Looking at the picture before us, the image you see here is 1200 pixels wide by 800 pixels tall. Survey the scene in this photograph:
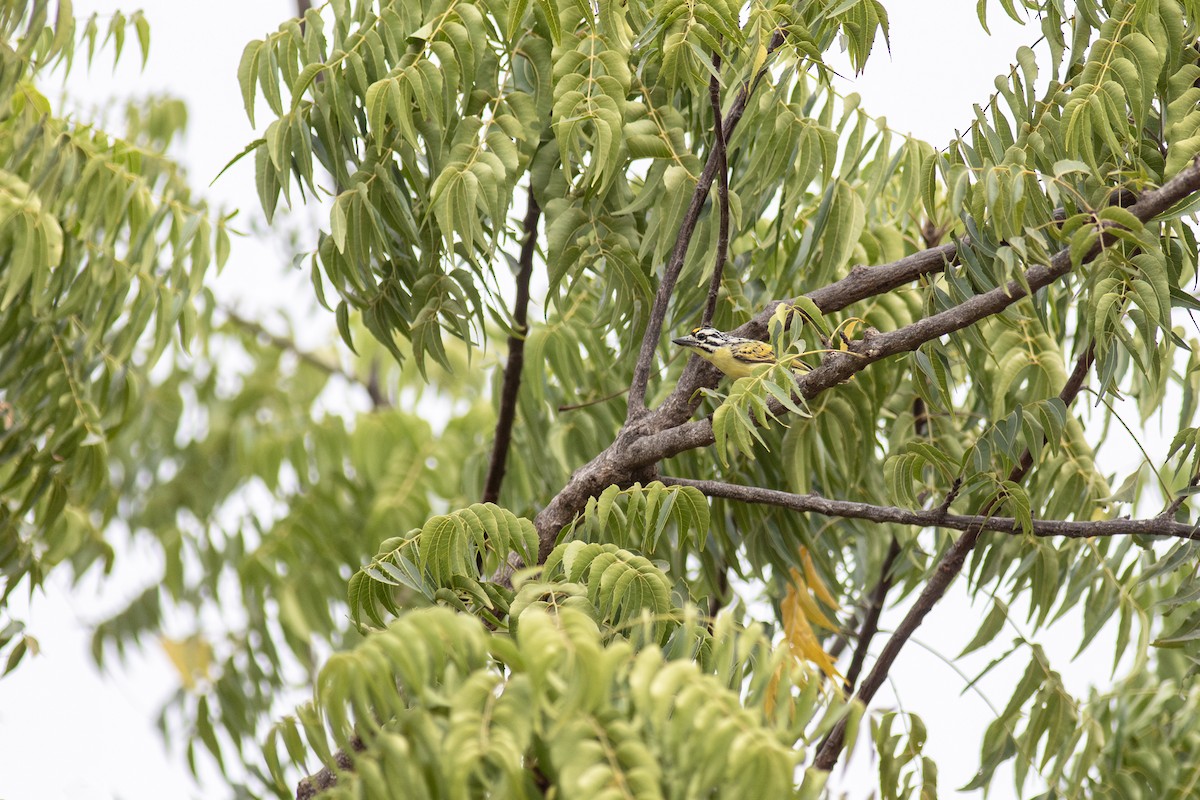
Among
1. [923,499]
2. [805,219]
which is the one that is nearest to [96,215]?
[805,219]

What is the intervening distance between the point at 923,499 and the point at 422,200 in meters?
1.66

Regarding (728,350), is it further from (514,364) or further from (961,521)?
(514,364)

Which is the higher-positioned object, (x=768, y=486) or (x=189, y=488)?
(x=189, y=488)

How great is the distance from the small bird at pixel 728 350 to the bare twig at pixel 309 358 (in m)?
4.44

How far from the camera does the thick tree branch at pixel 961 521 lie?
2.24 meters

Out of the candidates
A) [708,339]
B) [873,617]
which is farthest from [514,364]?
[873,617]

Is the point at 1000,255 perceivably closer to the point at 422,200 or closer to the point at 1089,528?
the point at 1089,528

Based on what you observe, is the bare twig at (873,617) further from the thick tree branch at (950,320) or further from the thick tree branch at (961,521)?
the thick tree branch at (950,320)

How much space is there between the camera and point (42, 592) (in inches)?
145

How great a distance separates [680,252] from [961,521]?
84cm

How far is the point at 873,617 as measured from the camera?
11.8ft

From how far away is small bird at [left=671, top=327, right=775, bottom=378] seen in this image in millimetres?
2674

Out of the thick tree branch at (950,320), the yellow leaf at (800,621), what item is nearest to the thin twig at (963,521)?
the thick tree branch at (950,320)

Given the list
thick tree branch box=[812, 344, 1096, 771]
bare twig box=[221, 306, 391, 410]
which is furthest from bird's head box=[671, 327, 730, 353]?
bare twig box=[221, 306, 391, 410]
